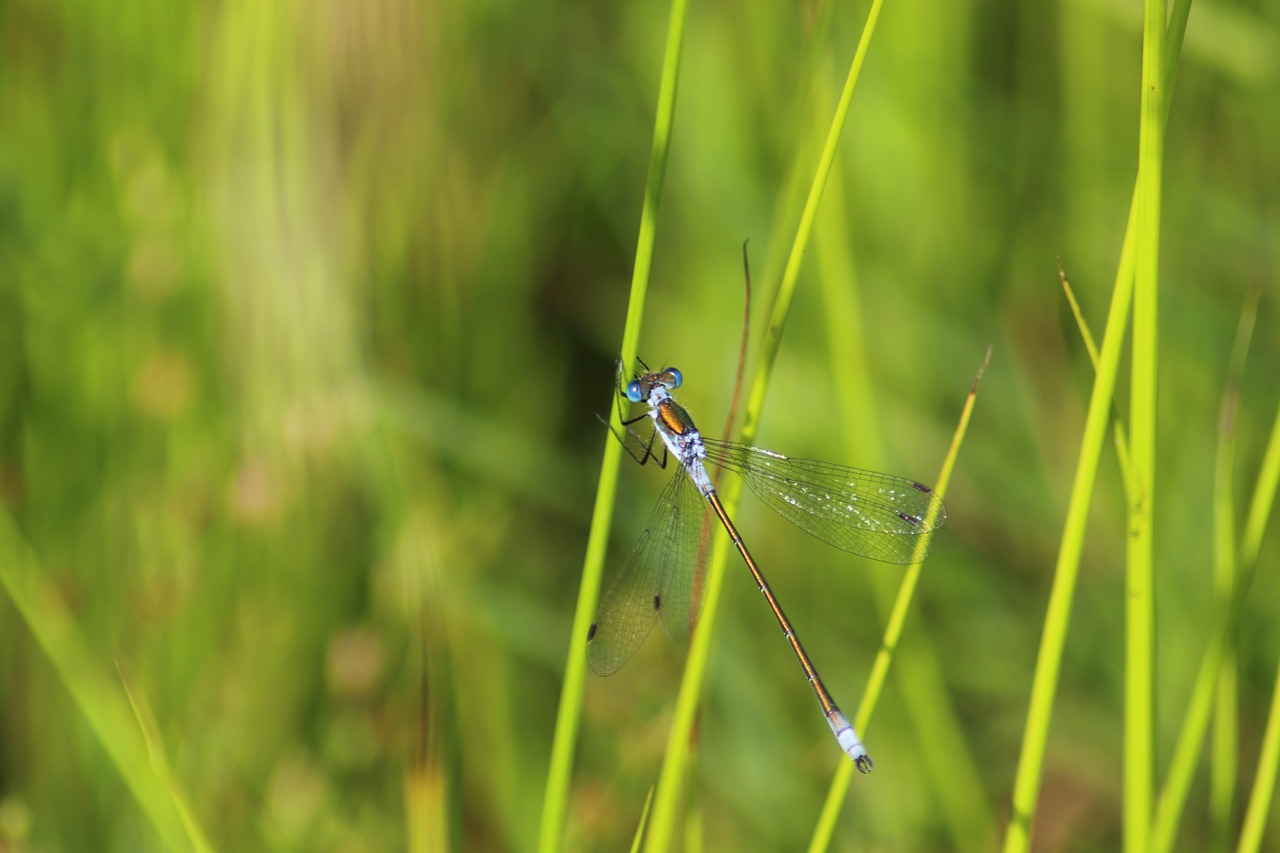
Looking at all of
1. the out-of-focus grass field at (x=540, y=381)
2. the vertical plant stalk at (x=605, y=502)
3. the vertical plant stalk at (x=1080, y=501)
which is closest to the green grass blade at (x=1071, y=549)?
the vertical plant stalk at (x=1080, y=501)

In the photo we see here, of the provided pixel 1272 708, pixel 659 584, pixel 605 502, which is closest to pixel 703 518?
pixel 659 584

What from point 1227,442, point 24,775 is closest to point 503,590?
point 24,775

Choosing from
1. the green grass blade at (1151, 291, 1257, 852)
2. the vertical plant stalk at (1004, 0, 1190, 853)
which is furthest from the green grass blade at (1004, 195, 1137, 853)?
the green grass blade at (1151, 291, 1257, 852)

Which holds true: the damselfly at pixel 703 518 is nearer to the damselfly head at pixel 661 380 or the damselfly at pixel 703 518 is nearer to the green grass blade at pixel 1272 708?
the damselfly head at pixel 661 380

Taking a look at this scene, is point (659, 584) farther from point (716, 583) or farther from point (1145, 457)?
point (1145, 457)

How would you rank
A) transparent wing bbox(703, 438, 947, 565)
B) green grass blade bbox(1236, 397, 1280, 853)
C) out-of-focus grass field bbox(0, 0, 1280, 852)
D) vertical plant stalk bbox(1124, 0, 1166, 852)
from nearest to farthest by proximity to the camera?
vertical plant stalk bbox(1124, 0, 1166, 852), green grass blade bbox(1236, 397, 1280, 853), transparent wing bbox(703, 438, 947, 565), out-of-focus grass field bbox(0, 0, 1280, 852)

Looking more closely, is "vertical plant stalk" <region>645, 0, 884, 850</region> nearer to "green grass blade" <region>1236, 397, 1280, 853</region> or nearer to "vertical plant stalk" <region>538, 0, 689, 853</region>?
"vertical plant stalk" <region>538, 0, 689, 853</region>

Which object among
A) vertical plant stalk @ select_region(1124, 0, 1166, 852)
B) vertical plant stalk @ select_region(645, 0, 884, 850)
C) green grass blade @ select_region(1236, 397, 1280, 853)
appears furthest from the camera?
green grass blade @ select_region(1236, 397, 1280, 853)

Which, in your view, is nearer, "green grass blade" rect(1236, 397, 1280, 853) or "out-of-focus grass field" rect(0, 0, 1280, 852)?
"green grass blade" rect(1236, 397, 1280, 853)
